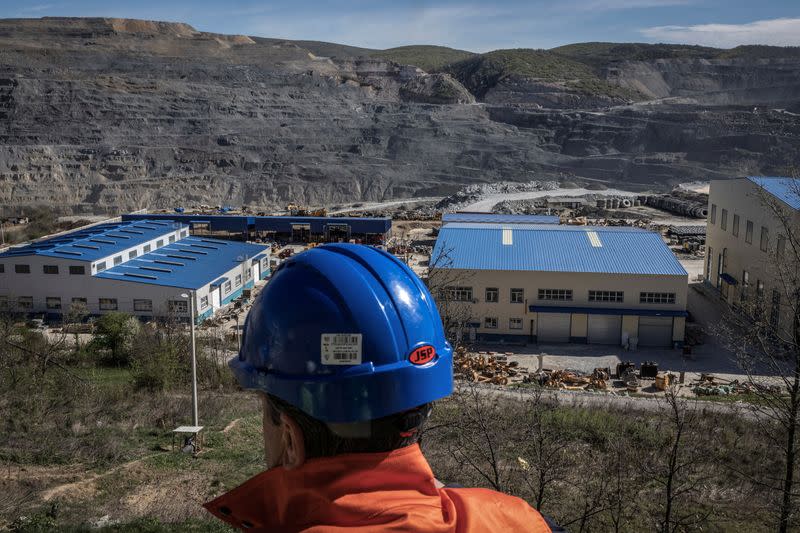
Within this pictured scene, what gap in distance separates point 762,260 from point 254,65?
96700 mm

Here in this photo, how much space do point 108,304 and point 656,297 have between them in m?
26.9

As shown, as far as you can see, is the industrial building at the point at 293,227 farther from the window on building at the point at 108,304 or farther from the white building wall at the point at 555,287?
the white building wall at the point at 555,287

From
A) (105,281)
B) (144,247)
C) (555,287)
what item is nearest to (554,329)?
(555,287)

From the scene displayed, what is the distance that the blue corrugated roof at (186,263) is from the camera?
37312mm

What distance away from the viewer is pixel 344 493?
2.66 m

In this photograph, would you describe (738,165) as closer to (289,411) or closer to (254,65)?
(254,65)

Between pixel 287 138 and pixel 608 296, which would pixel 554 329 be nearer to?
pixel 608 296

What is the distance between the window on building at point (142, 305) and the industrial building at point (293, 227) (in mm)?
20606

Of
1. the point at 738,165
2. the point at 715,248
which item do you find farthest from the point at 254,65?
the point at 715,248

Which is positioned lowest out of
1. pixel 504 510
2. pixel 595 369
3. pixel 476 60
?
pixel 595 369

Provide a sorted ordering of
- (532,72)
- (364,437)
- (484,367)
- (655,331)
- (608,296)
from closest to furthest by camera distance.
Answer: (364,437), (484,367), (655,331), (608,296), (532,72)

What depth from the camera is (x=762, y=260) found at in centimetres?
3434

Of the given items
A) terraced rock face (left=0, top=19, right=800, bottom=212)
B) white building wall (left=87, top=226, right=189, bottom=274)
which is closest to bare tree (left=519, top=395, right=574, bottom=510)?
white building wall (left=87, top=226, right=189, bottom=274)

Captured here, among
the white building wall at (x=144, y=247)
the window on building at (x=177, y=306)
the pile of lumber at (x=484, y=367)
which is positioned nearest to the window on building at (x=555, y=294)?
the pile of lumber at (x=484, y=367)
